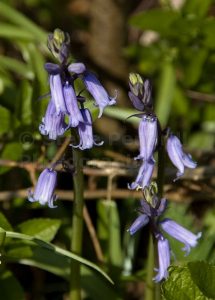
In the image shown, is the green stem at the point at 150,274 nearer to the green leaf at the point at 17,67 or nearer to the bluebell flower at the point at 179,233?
the bluebell flower at the point at 179,233

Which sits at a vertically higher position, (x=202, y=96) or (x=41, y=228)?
(x=202, y=96)

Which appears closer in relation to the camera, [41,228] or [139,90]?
[139,90]

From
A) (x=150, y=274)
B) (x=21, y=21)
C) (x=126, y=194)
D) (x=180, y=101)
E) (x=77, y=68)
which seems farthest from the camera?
(x=180, y=101)

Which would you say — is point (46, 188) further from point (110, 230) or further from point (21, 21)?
point (21, 21)

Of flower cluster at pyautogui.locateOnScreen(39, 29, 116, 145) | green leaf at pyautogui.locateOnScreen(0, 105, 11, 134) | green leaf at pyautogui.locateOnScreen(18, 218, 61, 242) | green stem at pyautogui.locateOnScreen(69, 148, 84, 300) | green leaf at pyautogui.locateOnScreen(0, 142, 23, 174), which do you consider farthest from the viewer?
green leaf at pyautogui.locateOnScreen(0, 142, 23, 174)

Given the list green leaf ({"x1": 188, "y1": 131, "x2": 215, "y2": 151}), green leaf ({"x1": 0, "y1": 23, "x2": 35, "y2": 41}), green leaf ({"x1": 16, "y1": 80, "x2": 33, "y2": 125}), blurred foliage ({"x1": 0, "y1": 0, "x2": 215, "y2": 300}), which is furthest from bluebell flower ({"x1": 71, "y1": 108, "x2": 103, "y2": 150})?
green leaf ({"x1": 188, "y1": 131, "x2": 215, "y2": 151})

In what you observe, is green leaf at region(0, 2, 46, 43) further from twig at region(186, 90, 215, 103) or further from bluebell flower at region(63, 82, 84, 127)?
bluebell flower at region(63, 82, 84, 127)

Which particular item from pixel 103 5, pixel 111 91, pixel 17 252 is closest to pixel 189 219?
pixel 17 252

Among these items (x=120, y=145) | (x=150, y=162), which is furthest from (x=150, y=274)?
(x=120, y=145)
